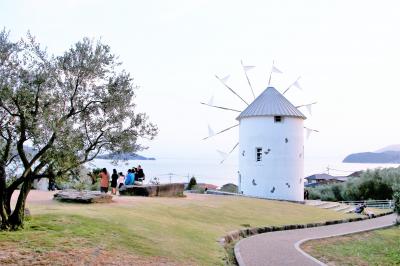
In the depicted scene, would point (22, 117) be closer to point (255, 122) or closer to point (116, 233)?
point (116, 233)

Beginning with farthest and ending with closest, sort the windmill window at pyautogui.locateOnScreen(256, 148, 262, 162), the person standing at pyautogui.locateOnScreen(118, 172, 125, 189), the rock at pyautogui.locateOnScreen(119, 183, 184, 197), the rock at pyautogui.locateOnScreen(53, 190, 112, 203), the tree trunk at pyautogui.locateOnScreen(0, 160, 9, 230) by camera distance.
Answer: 1. the windmill window at pyautogui.locateOnScreen(256, 148, 262, 162)
2. the person standing at pyautogui.locateOnScreen(118, 172, 125, 189)
3. the rock at pyautogui.locateOnScreen(119, 183, 184, 197)
4. the rock at pyautogui.locateOnScreen(53, 190, 112, 203)
5. the tree trunk at pyautogui.locateOnScreen(0, 160, 9, 230)

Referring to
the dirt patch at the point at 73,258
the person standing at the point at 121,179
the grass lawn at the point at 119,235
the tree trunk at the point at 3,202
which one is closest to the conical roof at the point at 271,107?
the person standing at the point at 121,179

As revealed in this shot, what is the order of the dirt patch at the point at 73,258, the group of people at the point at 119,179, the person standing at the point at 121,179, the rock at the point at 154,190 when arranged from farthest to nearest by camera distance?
the person standing at the point at 121,179
the rock at the point at 154,190
the group of people at the point at 119,179
the dirt patch at the point at 73,258

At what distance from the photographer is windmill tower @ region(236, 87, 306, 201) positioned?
40.0m

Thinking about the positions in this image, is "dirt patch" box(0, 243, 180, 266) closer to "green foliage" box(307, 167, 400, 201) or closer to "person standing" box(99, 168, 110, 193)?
"person standing" box(99, 168, 110, 193)

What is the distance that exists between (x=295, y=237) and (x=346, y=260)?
159 inches

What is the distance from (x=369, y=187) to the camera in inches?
1976

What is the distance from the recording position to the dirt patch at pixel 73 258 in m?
10.4

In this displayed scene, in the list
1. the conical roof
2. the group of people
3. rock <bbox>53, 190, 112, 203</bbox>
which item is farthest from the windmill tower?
rock <bbox>53, 190, 112, 203</bbox>

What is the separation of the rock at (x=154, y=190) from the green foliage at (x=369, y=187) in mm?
26329

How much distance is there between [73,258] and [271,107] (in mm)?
31901

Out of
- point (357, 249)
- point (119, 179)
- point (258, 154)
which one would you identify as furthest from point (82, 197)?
point (258, 154)

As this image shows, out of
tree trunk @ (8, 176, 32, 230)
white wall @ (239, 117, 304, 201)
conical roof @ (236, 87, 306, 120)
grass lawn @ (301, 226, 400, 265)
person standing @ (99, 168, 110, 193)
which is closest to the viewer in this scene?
tree trunk @ (8, 176, 32, 230)

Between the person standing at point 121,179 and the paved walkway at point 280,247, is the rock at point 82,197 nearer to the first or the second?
the paved walkway at point 280,247
